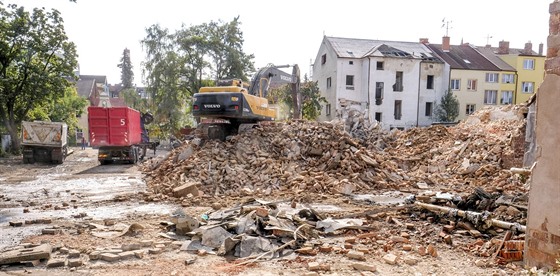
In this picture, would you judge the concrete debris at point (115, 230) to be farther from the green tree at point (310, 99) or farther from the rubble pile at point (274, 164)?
the green tree at point (310, 99)

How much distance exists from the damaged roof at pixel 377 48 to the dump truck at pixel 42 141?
78.2ft

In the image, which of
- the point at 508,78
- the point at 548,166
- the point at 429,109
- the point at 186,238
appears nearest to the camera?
the point at 548,166

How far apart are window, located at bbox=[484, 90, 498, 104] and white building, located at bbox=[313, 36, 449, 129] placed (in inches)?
197

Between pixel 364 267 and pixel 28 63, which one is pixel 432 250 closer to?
pixel 364 267

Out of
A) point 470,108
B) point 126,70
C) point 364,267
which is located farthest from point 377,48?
point 126,70

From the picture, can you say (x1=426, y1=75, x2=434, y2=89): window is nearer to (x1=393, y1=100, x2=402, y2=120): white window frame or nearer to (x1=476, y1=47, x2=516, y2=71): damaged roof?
(x1=393, y1=100, x2=402, y2=120): white window frame

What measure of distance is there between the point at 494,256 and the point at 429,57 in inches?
1333

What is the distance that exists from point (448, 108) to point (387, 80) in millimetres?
6241

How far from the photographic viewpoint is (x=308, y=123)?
16078 mm

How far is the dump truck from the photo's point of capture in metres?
19.6

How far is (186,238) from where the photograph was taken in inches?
276

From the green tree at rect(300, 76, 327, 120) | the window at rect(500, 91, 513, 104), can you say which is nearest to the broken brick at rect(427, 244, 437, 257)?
the green tree at rect(300, 76, 327, 120)

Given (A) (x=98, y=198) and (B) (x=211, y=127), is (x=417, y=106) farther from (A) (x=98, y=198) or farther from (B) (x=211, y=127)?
(A) (x=98, y=198)

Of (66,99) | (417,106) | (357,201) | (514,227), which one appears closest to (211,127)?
(357,201)
